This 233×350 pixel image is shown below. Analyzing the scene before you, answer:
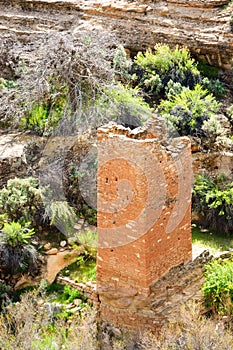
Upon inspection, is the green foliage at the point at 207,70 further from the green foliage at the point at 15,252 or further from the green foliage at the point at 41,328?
the green foliage at the point at 41,328

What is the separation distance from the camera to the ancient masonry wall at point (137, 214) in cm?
1084

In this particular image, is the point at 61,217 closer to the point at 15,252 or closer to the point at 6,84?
the point at 15,252

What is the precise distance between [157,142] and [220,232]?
182 inches

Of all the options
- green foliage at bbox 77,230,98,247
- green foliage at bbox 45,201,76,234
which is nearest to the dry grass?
green foliage at bbox 77,230,98,247

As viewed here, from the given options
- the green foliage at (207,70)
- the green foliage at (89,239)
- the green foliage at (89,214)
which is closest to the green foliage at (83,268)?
the green foliage at (89,239)

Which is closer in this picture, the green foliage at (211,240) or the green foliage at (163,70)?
the green foliage at (211,240)

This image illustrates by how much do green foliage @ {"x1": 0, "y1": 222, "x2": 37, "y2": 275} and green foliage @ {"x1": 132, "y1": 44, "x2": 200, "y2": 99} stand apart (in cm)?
633

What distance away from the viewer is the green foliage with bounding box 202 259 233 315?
455 inches

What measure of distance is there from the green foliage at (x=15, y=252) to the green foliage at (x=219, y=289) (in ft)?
11.8

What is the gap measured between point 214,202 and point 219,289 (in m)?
3.28

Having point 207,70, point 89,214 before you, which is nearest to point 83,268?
point 89,214

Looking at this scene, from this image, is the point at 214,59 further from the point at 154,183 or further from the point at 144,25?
the point at 154,183

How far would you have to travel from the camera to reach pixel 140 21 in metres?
19.7

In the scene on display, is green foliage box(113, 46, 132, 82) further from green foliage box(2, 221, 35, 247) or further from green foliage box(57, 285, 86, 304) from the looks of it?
green foliage box(57, 285, 86, 304)
